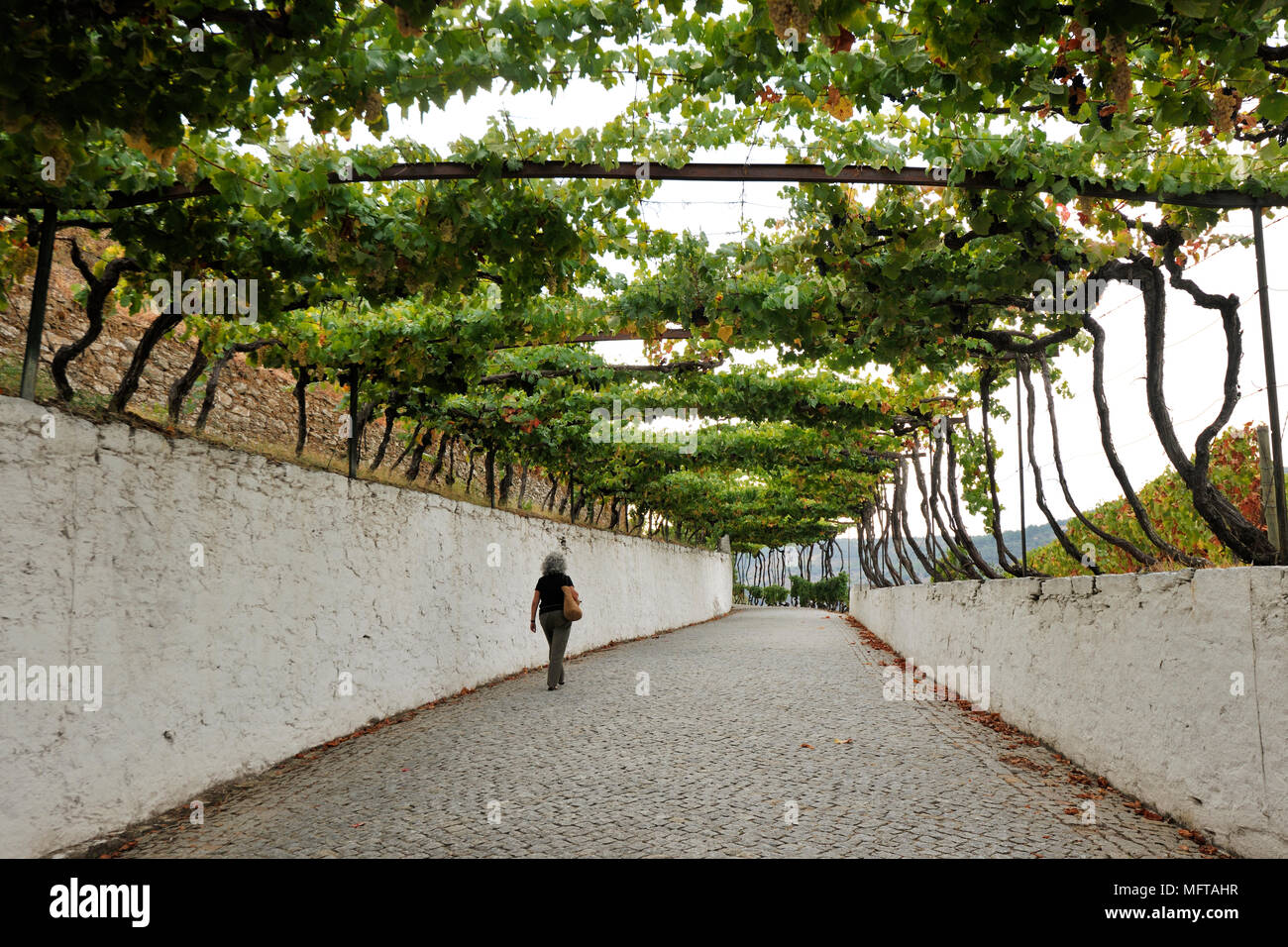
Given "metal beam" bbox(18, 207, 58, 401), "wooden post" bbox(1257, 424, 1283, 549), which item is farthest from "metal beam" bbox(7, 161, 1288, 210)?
"wooden post" bbox(1257, 424, 1283, 549)

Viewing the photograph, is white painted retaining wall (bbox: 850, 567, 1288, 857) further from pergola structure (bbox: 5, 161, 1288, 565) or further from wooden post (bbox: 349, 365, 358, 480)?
wooden post (bbox: 349, 365, 358, 480)

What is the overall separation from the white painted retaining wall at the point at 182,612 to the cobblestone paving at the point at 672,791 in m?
0.37

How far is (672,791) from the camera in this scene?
4.62m

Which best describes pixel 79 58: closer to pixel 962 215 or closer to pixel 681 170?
pixel 681 170

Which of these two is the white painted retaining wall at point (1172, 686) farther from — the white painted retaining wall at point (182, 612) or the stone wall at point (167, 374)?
the stone wall at point (167, 374)

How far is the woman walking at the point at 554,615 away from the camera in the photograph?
9039mm

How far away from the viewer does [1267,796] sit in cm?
322

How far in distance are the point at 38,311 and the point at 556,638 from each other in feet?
20.1

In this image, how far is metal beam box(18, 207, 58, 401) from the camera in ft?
12.3

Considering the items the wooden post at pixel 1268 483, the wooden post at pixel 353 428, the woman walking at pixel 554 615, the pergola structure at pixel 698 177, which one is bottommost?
the woman walking at pixel 554 615

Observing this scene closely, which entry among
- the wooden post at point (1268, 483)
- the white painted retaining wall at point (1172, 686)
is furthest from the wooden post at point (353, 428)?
the wooden post at point (1268, 483)

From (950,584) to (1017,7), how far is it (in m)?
7.42

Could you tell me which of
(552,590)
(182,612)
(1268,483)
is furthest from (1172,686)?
(552,590)
